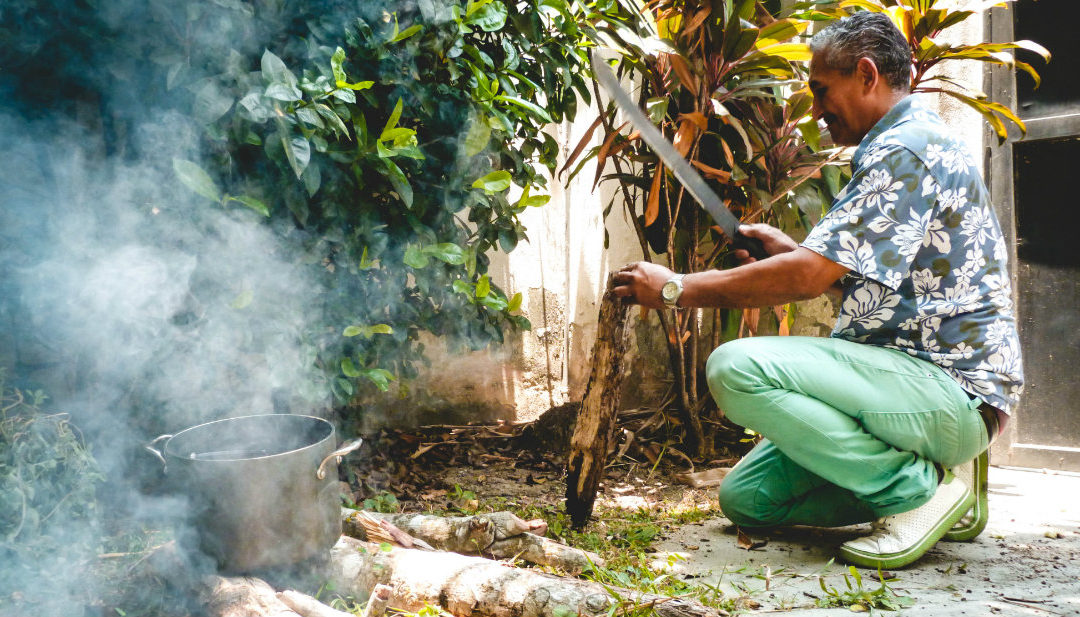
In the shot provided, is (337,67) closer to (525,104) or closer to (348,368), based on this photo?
(525,104)

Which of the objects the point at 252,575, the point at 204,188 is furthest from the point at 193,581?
the point at 204,188

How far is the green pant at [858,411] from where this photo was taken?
2463mm

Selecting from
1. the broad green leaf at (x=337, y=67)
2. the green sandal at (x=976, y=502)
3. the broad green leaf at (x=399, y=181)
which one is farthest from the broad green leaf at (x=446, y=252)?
A: the green sandal at (x=976, y=502)

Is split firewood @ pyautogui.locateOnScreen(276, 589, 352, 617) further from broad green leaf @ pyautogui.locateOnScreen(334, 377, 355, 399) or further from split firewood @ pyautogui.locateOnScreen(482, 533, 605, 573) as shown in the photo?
broad green leaf @ pyautogui.locateOnScreen(334, 377, 355, 399)

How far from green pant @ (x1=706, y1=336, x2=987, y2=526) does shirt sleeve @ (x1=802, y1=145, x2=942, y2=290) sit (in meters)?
0.36

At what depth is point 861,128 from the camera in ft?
8.57

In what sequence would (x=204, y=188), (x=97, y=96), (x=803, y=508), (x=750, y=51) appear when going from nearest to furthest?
(x=204, y=188), (x=97, y=96), (x=803, y=508), (x=750, y=51)

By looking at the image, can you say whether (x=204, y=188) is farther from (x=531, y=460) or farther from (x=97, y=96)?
(x=531, y=460)

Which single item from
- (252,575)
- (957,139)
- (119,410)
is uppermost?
(957,139)

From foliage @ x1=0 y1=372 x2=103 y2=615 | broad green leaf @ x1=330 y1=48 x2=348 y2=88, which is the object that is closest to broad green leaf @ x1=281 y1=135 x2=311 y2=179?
broad green leaf @ x1=330 y1=48 x2=348 y2=88

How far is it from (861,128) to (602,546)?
1.77 metres

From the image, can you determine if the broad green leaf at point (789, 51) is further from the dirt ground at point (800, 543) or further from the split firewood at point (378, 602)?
the split firewood at point (378, 602)

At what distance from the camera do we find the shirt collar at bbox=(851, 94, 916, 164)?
2471 mm

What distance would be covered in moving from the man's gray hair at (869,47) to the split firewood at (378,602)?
2.23 meters
